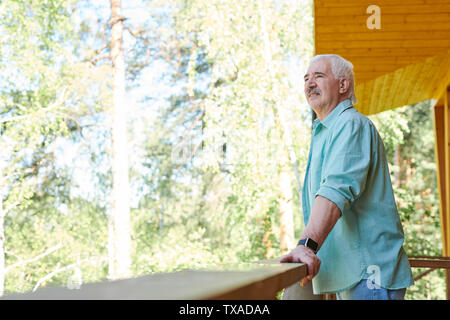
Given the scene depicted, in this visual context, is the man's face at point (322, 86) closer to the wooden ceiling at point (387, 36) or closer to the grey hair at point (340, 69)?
the grey hair at point (340, 69)

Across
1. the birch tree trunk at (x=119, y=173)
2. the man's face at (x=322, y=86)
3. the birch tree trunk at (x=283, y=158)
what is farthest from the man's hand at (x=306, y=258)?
the birch tree trunk at (x=119, y=173)

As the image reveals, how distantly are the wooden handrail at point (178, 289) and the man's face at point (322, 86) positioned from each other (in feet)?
2.35

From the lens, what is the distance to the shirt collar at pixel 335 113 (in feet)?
4.37

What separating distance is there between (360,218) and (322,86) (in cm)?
36

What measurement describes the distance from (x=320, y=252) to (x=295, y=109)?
336 inches

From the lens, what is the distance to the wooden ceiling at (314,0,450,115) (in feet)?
12.0

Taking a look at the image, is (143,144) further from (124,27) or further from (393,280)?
(393,280)

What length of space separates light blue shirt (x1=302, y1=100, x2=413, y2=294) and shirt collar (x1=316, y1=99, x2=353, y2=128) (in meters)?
0.06

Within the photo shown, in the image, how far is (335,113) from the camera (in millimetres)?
1344

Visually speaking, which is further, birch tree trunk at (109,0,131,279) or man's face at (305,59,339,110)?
birch tree trunk at (109,0,131,279)

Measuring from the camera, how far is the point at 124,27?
10.6 metres

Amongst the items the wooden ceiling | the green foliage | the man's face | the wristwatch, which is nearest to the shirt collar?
the man's face

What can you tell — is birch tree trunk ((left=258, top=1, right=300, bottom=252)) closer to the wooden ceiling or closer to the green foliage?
the green foliage

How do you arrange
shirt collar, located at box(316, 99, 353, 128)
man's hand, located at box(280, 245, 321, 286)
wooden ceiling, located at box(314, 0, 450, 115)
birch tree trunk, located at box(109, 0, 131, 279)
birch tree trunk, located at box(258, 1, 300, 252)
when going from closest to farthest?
man's hand, located at box(280, 245, 321, 286), shirt collar, located at box(316, 99, 353, 128), wooden ceiling, located at box(314, 0, 450, 115), birch tree trunk, located at box(258, 1, 300, 252), birch tree trunk, located at box(109, 0, 131, 279)
